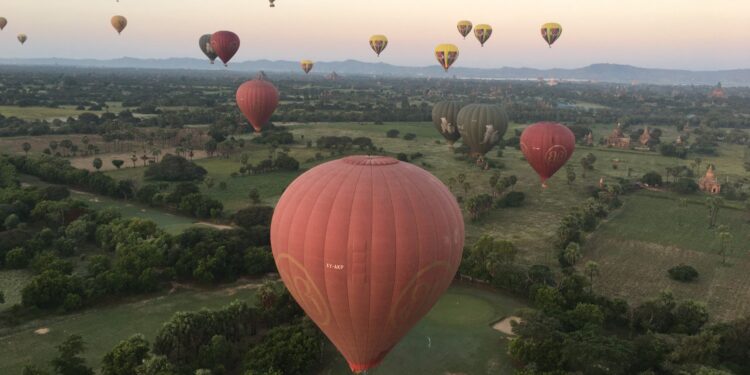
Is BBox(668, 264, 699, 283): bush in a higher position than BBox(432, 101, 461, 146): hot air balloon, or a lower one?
lower

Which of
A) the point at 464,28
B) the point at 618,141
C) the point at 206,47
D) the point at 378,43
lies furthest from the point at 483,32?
the point at 618,141

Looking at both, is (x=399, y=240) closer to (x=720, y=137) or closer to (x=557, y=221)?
(x=557, y=221)

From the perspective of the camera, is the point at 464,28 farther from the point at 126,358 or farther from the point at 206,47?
the point at 126,358

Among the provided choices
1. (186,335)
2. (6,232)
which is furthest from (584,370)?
(6,232)

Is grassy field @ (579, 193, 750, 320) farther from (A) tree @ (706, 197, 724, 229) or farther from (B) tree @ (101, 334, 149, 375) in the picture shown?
(B) tree @ (101, 334, 149, 375)

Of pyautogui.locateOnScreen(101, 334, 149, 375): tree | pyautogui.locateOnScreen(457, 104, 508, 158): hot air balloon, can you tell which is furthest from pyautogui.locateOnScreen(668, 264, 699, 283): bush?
pyautogui.locateOnScreen(101, 334, 149, 375): tree

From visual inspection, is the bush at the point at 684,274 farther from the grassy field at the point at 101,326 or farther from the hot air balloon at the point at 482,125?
the grassy field at the point at 101,326
